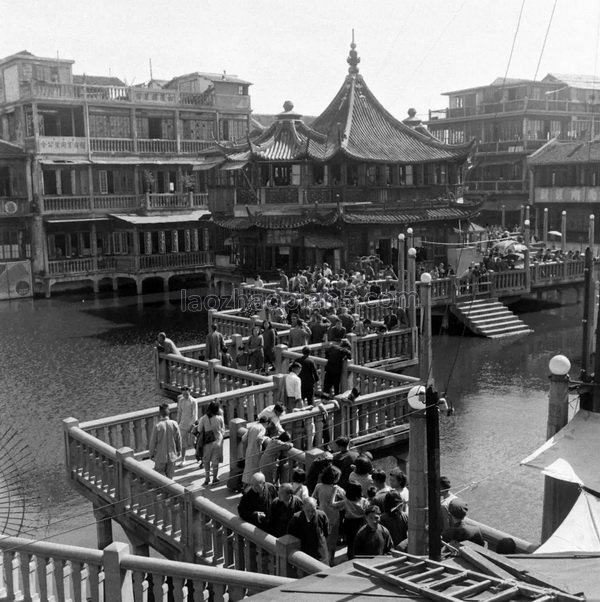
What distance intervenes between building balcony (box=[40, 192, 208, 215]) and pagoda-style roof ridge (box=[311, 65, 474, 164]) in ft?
30.9

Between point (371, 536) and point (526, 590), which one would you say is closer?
point (526, 590)

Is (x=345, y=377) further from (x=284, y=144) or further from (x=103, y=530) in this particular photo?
(x=284, y=144)

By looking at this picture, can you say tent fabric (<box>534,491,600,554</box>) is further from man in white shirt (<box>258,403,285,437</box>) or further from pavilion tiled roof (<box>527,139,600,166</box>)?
pavilion tiled roof (<box>527,139,600,166</box>)

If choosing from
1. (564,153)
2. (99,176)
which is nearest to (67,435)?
(99,176)

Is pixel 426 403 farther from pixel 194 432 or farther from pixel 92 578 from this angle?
pixel 194 432

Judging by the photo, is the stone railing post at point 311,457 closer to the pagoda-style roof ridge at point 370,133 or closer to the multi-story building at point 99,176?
the pagoda-style roof ridge at point 370,133

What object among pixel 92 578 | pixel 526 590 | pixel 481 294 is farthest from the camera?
pixel 481 294

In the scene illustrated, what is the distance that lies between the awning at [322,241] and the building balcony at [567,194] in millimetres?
23793

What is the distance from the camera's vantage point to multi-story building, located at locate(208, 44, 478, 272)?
38.9 metres

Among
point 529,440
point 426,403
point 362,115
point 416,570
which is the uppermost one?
point 362,115

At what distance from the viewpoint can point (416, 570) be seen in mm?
6668

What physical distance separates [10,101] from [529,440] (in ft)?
124

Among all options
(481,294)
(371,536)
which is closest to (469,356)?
(481,294)

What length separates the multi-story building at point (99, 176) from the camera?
4478cm
